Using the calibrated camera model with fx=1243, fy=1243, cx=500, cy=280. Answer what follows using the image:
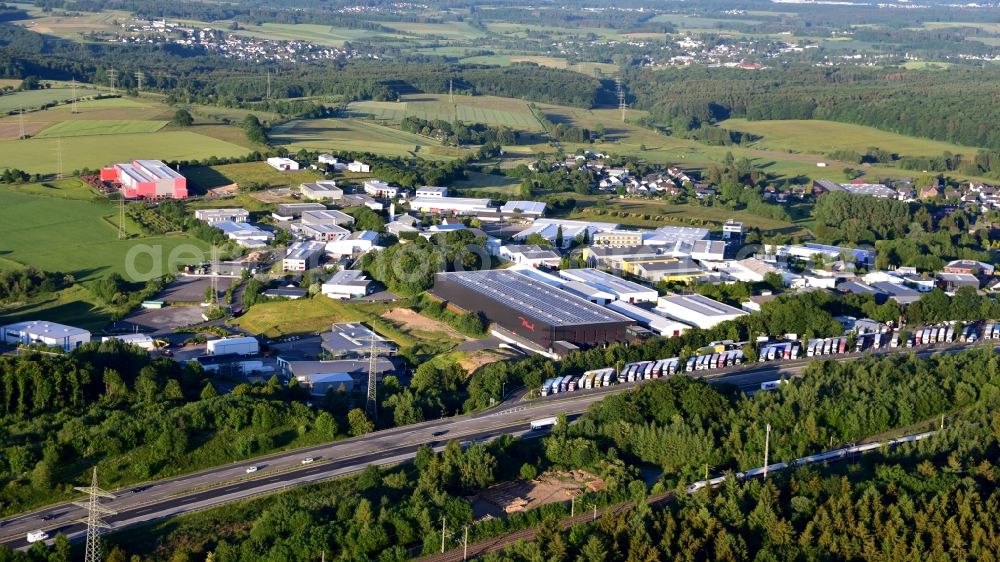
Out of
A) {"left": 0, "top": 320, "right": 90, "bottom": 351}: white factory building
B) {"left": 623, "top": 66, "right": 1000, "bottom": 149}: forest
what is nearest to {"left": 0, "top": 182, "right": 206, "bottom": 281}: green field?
{"left": 0, "top": 320, "right": 90, "bottom": 351}: white factory building

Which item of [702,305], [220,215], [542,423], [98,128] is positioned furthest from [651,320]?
[98,128]

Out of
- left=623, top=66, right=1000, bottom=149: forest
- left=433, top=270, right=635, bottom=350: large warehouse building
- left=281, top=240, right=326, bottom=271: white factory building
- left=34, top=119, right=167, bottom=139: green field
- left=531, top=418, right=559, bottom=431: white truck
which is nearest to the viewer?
left=531, top=418, right=559, bottom=431: white truck

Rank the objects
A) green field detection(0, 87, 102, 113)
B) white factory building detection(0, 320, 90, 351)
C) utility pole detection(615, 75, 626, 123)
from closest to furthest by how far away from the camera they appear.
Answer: white factory building detection(0, 320, 90, 351)
green field detection(0, 87, 102, 113)
utility pole detection(615, 75, 626, 123)

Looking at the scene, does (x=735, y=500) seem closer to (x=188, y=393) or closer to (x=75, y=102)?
(x=188, y=393)

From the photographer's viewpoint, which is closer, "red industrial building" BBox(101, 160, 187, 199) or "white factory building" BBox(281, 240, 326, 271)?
"white factory building" BBox(281, 240, 326, 271)

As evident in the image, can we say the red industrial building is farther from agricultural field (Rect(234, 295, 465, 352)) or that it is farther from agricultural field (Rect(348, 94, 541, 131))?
agricultural field (Rect(348, 94, 541, 131))

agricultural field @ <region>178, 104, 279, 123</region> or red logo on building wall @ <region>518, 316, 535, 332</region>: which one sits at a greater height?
red logo on building wall @ <region>518, 316, 535, 332</region>

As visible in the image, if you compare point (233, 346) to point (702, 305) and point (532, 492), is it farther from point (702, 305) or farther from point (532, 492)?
A: point (702, 305)
